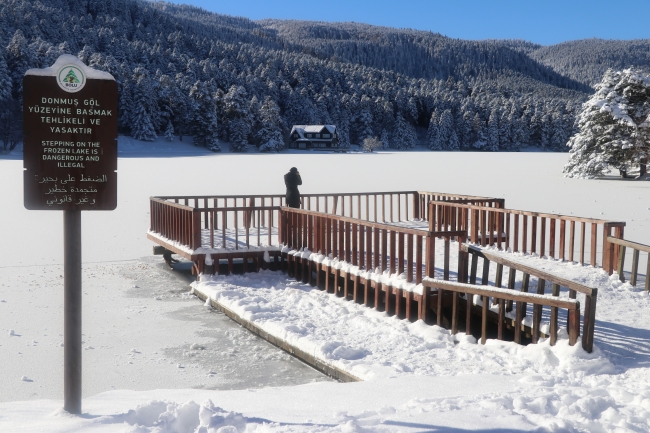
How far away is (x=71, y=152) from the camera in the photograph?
432cm

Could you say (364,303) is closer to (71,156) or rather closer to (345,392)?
(345,392)

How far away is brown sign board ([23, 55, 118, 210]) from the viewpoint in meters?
4.20

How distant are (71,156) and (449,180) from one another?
98.2ft

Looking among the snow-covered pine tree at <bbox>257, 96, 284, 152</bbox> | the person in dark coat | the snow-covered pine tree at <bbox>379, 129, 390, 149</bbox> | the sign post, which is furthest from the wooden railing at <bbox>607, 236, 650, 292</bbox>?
the snow-covered pine tree at <bbox>379, 129, 390, 149</bbox>

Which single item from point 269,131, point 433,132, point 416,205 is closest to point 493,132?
point 433,132

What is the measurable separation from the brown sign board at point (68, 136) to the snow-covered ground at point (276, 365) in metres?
1.52

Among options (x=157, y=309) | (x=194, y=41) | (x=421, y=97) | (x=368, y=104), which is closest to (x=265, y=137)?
(x=368, y=104)

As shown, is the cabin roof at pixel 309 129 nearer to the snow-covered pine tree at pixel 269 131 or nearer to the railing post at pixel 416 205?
the snow-covered pine tree at pixel 269 131

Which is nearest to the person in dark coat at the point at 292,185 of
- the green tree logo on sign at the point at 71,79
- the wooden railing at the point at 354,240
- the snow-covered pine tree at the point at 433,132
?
the wooden railing at the point at 354,240

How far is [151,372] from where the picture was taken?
612cm

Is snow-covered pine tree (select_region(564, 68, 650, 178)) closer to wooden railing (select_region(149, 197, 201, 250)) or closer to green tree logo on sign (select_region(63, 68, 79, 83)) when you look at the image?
wooden railing (select_region(149, 197, 201, 250))

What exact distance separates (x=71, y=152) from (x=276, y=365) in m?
3.07

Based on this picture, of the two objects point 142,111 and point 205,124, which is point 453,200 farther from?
point 205,124

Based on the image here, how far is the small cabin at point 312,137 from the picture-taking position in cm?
9938
